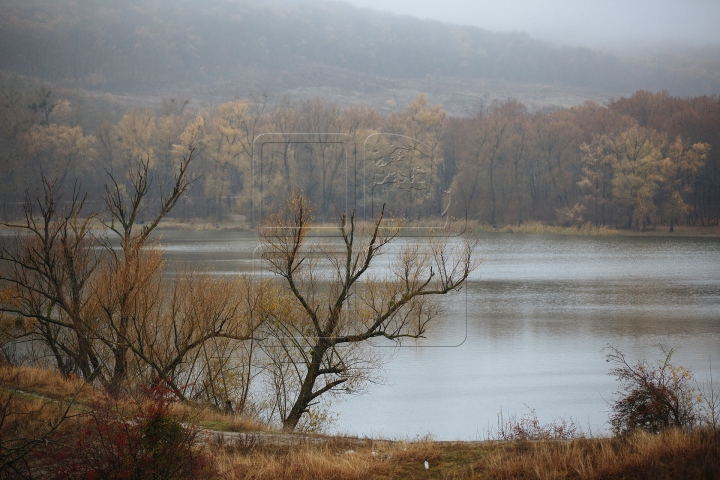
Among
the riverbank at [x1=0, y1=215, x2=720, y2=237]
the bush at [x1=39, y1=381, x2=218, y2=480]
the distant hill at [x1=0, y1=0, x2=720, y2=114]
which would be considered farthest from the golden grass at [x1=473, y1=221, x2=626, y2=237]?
the distant hill at [x1=0, y1=0, x2=720, y2=114]

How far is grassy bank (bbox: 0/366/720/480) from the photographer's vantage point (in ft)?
21.5

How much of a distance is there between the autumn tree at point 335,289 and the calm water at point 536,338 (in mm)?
1197

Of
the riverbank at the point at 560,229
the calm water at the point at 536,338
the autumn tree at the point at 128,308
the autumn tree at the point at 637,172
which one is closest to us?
the autumn tree at the point at 128,308

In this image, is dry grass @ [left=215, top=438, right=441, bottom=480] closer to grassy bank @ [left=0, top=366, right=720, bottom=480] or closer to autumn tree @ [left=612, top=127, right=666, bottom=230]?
grassy bank @ [left=0, top=366, right=720, bottom=480]

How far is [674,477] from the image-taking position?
250 inches

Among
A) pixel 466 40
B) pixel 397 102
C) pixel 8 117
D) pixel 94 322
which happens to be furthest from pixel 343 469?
pixel 466 40

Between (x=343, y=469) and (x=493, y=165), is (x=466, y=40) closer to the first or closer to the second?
(x=493, y=165)

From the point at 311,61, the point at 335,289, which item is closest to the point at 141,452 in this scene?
the point at 335,289

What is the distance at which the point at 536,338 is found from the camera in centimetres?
2100

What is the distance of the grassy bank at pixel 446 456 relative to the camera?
21.5 ft

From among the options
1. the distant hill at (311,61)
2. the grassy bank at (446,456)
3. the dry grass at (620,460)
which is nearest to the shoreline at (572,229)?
the grassy bank at (446,456)

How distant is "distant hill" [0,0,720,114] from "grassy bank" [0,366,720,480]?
132932 mm

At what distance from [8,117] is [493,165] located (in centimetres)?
4072

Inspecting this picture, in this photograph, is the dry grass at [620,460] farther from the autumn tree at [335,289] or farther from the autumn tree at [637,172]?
the autumn tree at [637,172]
